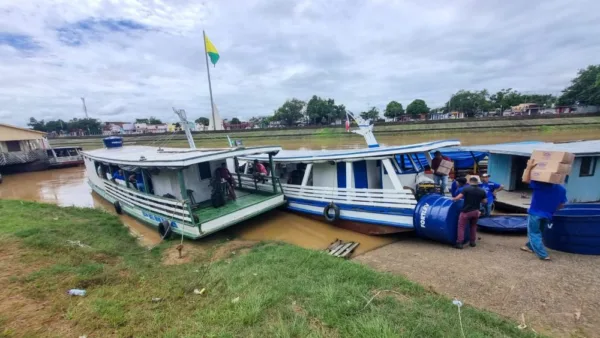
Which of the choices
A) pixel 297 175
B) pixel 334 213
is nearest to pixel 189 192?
pixel 297 175

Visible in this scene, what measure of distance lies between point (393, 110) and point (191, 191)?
70.7m

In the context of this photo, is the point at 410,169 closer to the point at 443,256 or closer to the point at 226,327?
the point at 443,256

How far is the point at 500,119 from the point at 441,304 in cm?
4451

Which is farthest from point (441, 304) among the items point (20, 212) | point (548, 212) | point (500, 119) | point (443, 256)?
point (500, 119)

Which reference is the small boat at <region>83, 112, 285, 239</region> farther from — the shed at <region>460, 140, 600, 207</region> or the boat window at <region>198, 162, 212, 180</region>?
the shed at <region>460, 140, 600, 207</region>

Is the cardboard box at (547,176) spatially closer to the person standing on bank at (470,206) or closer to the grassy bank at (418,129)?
the person standing on bank at (470,206)

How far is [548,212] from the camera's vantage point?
505 centimetres

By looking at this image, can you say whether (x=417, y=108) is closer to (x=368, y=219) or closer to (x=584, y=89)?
(x=584, y=89)

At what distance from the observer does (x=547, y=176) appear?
491 centimetres

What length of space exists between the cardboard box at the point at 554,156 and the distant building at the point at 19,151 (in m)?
35.1

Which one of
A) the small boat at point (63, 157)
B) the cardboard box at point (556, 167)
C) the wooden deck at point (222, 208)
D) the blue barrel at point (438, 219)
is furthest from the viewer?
the small boat at point (63, 157)

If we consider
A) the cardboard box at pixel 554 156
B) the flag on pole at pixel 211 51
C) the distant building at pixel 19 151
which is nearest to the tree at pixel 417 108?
the flag on pole at pixel 211 51

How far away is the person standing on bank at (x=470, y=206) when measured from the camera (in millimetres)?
5887

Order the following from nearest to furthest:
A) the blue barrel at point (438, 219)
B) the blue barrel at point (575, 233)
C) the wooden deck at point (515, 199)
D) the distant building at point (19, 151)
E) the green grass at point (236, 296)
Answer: the green grass at point (236, 296)
the blue barrel at point (575, 233)
the blue barrel at point (438, 219)
the wooden deck at point (515, 199)
the distant building at point (19, 151)
